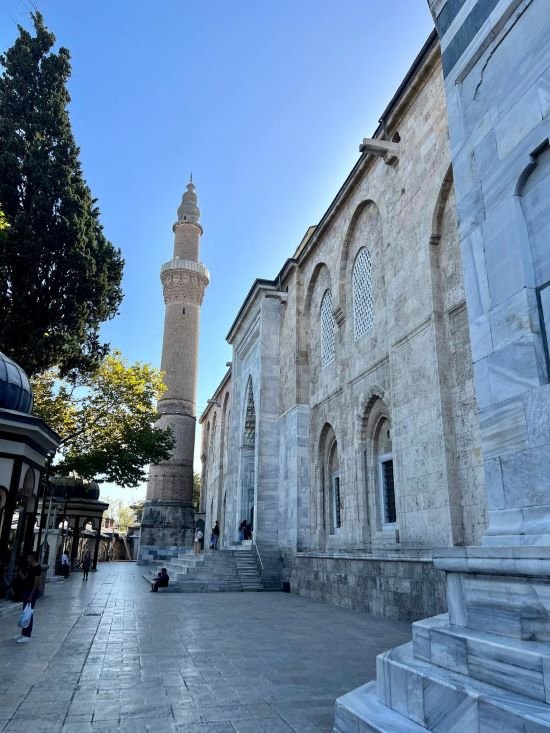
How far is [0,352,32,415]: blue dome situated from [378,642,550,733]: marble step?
939 centimetres

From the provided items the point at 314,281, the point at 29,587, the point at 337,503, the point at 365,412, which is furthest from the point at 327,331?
the point at 29,587

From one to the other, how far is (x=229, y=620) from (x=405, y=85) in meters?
10.9

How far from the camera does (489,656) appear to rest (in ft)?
8.63

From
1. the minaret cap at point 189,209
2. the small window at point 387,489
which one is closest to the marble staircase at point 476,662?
the small window at point 387,489

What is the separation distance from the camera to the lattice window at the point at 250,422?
A: 872 inches

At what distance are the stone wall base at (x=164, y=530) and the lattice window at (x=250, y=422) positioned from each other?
891cm

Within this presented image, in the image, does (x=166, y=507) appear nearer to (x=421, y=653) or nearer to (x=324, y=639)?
(x=324, y=639)

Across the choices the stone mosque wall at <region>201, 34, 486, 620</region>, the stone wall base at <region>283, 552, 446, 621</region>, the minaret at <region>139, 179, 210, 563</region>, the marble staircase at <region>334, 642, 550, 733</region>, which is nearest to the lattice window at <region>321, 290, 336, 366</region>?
the stone mosque wall at <region>201, 34, 486, 620</region>

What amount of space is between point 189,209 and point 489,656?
35.5 metres

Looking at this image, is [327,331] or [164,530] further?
[164,530]

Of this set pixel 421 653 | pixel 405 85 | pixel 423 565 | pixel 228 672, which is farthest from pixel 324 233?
pixel 421 653

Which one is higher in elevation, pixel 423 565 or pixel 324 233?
pixel 324 233

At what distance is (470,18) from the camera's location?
13.4 ft

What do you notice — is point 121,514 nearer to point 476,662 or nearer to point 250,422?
point 250,422
